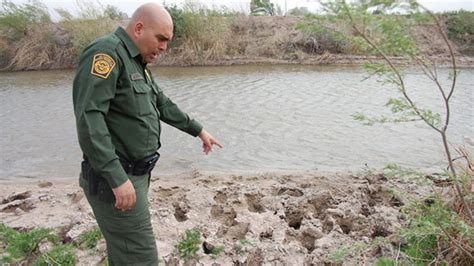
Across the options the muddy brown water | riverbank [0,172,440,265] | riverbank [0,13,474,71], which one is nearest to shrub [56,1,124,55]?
riverbank [0,13,474,71]

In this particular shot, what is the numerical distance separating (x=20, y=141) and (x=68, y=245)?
472 cm

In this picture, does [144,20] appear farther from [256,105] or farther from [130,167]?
[256,105]

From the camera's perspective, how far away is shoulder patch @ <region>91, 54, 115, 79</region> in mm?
1963

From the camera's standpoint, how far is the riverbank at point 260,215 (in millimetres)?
3160

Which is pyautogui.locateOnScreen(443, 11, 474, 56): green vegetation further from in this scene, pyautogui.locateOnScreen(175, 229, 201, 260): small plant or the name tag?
the name tag

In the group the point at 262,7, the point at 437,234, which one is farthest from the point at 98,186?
the point at 262,7

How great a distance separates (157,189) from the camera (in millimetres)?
4762

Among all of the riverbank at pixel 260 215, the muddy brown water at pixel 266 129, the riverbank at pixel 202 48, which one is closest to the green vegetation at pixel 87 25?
the riverbank at pixel 202 48

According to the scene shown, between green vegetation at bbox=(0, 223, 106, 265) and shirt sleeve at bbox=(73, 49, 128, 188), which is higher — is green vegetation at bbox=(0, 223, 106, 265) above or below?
below

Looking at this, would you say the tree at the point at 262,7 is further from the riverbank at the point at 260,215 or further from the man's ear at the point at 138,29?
the man's ear at the point at 138,29

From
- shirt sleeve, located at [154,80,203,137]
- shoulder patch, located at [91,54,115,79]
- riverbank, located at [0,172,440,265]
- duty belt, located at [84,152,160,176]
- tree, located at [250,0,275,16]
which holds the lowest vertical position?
riverbank, located at [0,172,440,265]

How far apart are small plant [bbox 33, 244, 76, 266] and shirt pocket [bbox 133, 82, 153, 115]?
1.58 m

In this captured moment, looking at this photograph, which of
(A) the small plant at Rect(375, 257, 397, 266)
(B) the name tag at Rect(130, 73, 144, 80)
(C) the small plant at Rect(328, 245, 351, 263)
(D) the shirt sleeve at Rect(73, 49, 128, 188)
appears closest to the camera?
(D) the shirt sleeve at Rect(73, 49, 128, 188)

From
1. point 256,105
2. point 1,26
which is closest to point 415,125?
point 256,105
